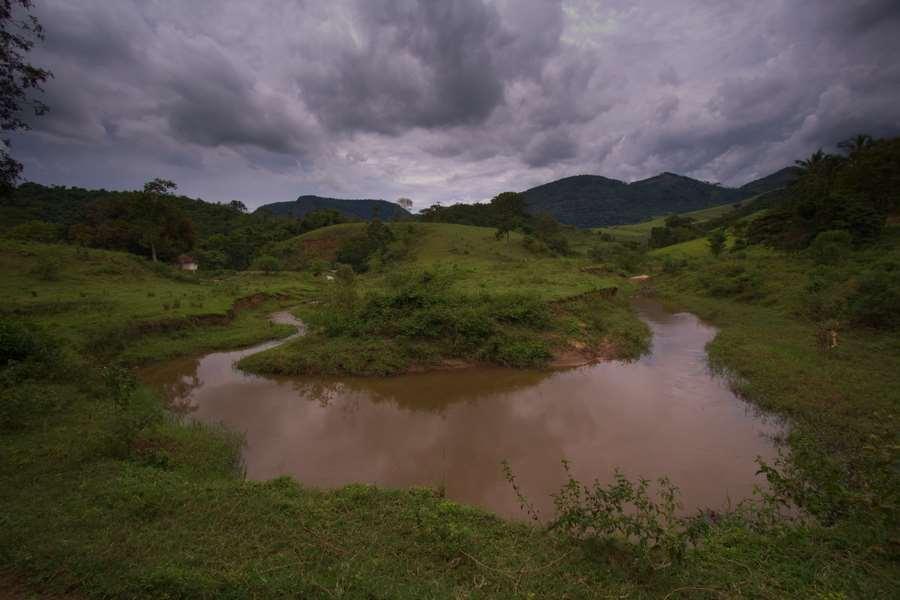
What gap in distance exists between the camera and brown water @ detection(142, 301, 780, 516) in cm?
698

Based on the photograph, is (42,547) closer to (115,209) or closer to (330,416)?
(330,416)

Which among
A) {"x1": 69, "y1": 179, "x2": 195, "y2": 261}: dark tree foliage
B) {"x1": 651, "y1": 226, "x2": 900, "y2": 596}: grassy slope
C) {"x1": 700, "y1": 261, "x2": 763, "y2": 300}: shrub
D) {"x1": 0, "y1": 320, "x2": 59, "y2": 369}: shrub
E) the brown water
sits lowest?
the brown water

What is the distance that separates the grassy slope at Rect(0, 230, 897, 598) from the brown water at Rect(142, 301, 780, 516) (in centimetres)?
126

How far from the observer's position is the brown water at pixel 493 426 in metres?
6.98

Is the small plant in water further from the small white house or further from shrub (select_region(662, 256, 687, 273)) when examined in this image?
the small white house

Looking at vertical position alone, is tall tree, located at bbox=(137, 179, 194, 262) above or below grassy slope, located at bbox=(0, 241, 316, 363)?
above

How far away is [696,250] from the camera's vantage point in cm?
4500

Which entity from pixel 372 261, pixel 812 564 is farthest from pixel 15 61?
pixel 372 261

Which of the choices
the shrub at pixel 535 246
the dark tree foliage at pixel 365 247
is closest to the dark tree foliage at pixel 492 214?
the shrub at pixel 535 246

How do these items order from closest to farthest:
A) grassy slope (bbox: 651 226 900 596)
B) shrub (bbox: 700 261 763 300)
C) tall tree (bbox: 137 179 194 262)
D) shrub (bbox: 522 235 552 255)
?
1. grassy slope (bbox: 651 226 900 596)
2. shrub (bbox: 700 261 763 300)
3. tall tree (bbox: 137 179 194 262)
4. shrub (bbox: 522 235 552 255)

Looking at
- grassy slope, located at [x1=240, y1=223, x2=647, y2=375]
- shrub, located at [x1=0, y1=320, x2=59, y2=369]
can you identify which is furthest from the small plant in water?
shrub, located at [x1=0, y1=320, x2=59, y2=369]

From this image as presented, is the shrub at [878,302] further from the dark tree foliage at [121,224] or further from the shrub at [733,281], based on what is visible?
the dark tree foliage at [121,224]

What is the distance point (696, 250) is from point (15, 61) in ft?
171

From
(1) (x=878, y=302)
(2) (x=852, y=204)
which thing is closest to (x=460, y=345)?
(1) (x=878, y=302)
